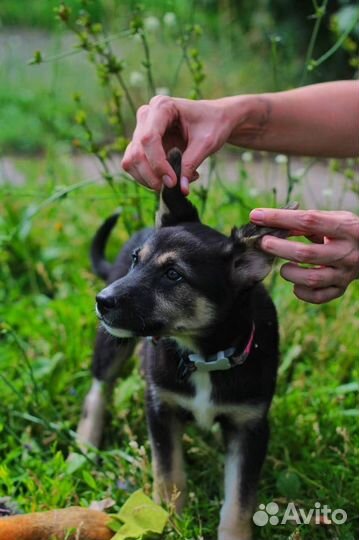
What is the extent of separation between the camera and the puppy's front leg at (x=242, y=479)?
283 cm

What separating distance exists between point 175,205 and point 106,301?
1.62 ft

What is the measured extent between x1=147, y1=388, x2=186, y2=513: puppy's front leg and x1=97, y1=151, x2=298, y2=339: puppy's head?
37 cm

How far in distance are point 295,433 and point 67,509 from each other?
1.10m

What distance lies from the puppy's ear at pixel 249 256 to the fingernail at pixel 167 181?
0.27 metres

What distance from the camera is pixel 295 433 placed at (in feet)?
11.3

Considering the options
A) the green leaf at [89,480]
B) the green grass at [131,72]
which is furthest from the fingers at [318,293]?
the green grass at [131,72]

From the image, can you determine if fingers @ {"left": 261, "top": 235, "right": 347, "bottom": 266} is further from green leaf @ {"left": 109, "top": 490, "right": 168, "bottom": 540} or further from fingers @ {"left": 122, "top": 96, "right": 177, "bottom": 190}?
green leaf @ {"left": 109, "top": 490, "right": 168, "bottom": 540}

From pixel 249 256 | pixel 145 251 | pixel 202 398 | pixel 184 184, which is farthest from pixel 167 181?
pixel 202 398

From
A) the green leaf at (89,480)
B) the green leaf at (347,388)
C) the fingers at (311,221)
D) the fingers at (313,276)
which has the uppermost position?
the fingers at (311,221)

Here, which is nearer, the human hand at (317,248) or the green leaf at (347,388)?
the human hand at (317,248)

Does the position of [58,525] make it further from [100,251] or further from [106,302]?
[100,251]

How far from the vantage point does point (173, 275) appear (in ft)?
8.90

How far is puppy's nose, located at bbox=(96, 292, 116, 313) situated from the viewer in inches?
101

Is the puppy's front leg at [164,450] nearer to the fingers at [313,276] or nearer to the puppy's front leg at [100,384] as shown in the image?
the puppy's front leg at [100,384]
